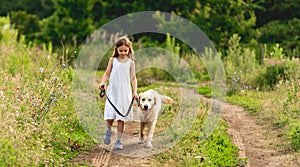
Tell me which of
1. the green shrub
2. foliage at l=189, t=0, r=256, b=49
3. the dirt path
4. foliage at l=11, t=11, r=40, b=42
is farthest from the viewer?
foliage at l=11, t=11, r=40, b=42

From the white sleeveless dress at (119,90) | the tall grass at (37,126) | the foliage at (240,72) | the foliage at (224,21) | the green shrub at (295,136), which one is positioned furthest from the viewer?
the foliage at (224,21)

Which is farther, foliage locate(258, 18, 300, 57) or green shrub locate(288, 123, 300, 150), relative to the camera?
foliage locate(258, 18, 300, 57)

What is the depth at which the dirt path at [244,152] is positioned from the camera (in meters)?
5.83

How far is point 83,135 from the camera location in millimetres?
6910

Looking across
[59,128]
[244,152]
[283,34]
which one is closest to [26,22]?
[283,34]

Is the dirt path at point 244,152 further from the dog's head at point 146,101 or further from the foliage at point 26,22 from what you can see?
the foliage at point 26,22

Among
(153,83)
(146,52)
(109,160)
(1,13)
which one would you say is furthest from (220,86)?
(1,13)

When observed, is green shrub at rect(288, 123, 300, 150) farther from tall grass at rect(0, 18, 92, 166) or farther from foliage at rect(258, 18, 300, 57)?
foliage at rect(258, 18, 300, 57)

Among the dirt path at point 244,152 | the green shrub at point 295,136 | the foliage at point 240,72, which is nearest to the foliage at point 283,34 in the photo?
the foliage at point 240,72

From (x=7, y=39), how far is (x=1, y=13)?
15.4 m

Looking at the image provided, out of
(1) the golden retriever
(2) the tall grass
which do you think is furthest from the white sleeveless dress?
(2) the tall grass

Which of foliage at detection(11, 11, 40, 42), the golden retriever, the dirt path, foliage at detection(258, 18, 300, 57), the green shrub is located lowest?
the dirt path

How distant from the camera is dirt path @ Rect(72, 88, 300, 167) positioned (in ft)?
19.1

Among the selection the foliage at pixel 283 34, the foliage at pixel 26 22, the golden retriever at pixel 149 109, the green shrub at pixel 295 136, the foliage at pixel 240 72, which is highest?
the foliage at pixel 26 22
